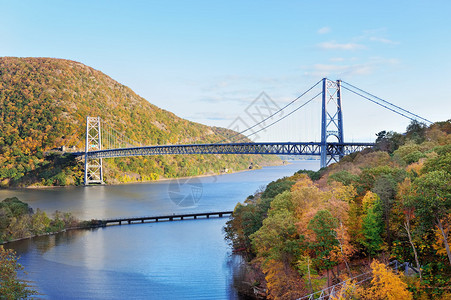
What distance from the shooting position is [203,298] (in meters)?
16.7

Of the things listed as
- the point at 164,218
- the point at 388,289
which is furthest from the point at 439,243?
the point at 164,218

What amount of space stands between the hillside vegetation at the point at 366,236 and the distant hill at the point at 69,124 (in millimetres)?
52380

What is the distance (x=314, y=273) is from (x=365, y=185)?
18.1 ft

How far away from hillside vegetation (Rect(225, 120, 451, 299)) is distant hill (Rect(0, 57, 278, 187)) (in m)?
52.4

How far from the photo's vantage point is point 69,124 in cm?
7375

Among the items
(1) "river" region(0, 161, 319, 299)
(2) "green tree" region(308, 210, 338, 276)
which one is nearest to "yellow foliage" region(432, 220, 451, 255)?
(2) "green tree" region(308, 210, 338, 276)

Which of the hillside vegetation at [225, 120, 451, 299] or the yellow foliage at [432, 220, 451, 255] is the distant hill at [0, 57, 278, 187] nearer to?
the hillside vegetation at [225, 120, 451, 299]

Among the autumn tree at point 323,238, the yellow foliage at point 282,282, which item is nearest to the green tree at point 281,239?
the yellow foliage at point 282,282

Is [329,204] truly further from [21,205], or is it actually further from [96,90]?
[96,90]

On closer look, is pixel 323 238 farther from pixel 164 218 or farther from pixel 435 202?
pixel 164 218

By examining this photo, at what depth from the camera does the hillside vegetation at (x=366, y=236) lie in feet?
36.4

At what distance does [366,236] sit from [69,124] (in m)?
68.4

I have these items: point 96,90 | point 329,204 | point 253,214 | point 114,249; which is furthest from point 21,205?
point 96,90

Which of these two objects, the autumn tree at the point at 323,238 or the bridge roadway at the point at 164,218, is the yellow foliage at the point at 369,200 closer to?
the autumn tree at the point at 323,238
